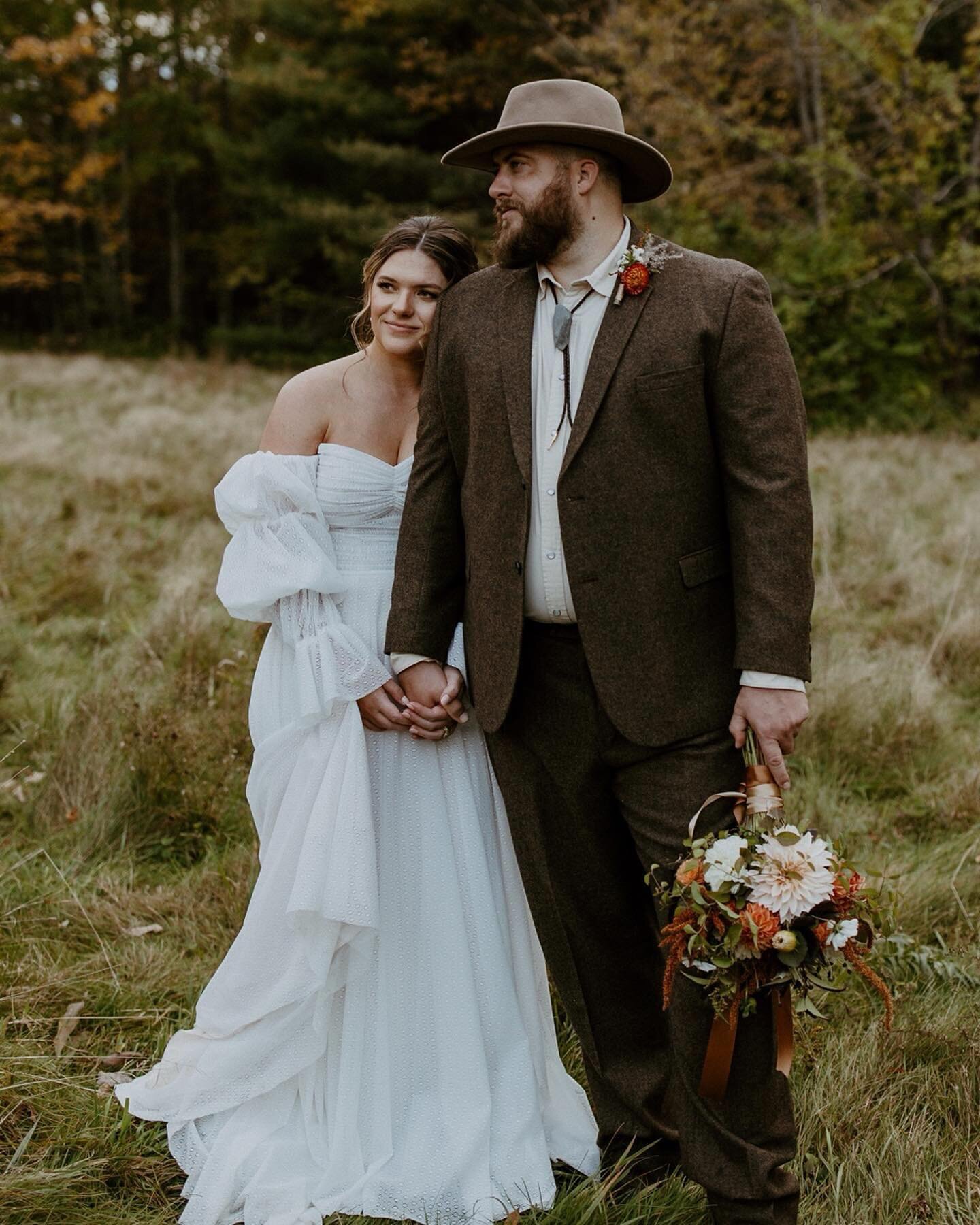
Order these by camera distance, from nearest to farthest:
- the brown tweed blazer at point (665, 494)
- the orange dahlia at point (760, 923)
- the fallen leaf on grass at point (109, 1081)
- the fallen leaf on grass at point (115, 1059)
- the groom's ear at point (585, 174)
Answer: the orange dahlia at point (760, 923)
the brown tweed blazer at point (665, 494)
the groom's ear at point (585, 174)
the fallen leaf on grass at point (109, 1081)
the fallen leaf on grass at point (115, 1059)

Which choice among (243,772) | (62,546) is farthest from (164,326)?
(243,772)

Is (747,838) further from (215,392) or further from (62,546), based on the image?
(215,392)

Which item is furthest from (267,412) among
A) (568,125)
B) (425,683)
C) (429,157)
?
(568,125)

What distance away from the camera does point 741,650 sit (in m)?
2.38

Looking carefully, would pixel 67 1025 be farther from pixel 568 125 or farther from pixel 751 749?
pixel 568 125

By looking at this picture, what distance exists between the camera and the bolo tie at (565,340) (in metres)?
2.49

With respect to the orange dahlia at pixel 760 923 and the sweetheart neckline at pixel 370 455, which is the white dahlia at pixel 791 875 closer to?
the orange dahlia at pixel 760 923

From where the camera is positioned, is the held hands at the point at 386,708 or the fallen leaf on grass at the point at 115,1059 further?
the fallen leaf on grass at the point at 115,1059

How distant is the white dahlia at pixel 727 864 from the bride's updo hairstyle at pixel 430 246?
1559 millimetres

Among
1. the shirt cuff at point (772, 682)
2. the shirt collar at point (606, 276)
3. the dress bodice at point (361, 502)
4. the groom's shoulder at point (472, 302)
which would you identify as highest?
the shirt collar at point (606, 276)

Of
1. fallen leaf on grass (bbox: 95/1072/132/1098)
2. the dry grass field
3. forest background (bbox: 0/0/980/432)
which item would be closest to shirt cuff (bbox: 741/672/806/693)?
the dry grass field

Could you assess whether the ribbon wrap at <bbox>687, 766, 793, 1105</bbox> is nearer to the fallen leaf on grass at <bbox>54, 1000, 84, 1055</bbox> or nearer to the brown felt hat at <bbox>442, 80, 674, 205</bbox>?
the brown felt hat at <bbox>442, 80, 674, 205</bbox>

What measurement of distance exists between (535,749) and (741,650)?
588 mm

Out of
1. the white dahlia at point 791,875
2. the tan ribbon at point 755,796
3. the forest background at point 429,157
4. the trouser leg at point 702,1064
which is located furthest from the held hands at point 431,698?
the forest background at point 429,157
